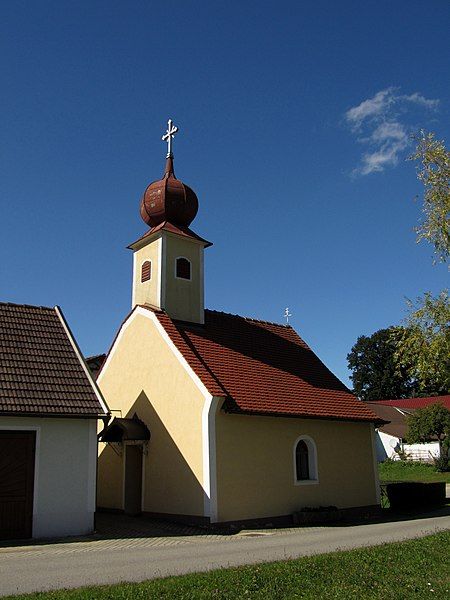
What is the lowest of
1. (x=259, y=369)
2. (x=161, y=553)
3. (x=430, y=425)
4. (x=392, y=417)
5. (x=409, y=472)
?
(x=161, y=553)

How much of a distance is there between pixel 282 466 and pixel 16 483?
827 cm

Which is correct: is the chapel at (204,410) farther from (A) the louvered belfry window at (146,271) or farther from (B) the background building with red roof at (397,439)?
(B) the background building with red roof at (397,439)

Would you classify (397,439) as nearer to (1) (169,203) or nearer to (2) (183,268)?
(2) (183,268)

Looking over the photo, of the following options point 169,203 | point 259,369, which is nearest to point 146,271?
point 169,203

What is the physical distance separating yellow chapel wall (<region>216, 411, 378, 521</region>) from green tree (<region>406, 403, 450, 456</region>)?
84.3 feet

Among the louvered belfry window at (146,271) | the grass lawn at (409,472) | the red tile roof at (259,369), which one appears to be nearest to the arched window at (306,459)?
the red tile roof at (259,369)

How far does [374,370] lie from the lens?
80.0 meters

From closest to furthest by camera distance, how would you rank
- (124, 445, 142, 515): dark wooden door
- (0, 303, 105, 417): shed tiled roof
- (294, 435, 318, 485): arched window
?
1. (0, 303, 105, 417): shed tiled roof
2. (294, 435, 318, 485): arched window
3. (124, 445, 142, 515): dark wooden door

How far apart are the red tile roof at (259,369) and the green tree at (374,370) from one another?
5644 centimetres

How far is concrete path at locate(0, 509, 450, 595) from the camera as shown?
9.40 meters

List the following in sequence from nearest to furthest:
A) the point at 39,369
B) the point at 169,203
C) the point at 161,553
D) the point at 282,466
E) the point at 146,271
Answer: the point at 161,553 < the point at 39,369 < the point at 282,466 < the point at 146,271 < the point at 169,203

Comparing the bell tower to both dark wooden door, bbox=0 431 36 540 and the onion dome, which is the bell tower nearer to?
the onion dome

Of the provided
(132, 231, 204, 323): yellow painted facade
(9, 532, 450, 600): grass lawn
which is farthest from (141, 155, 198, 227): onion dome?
(9, 532, 450, 600): grass lawn

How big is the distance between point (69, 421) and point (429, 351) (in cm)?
1017
